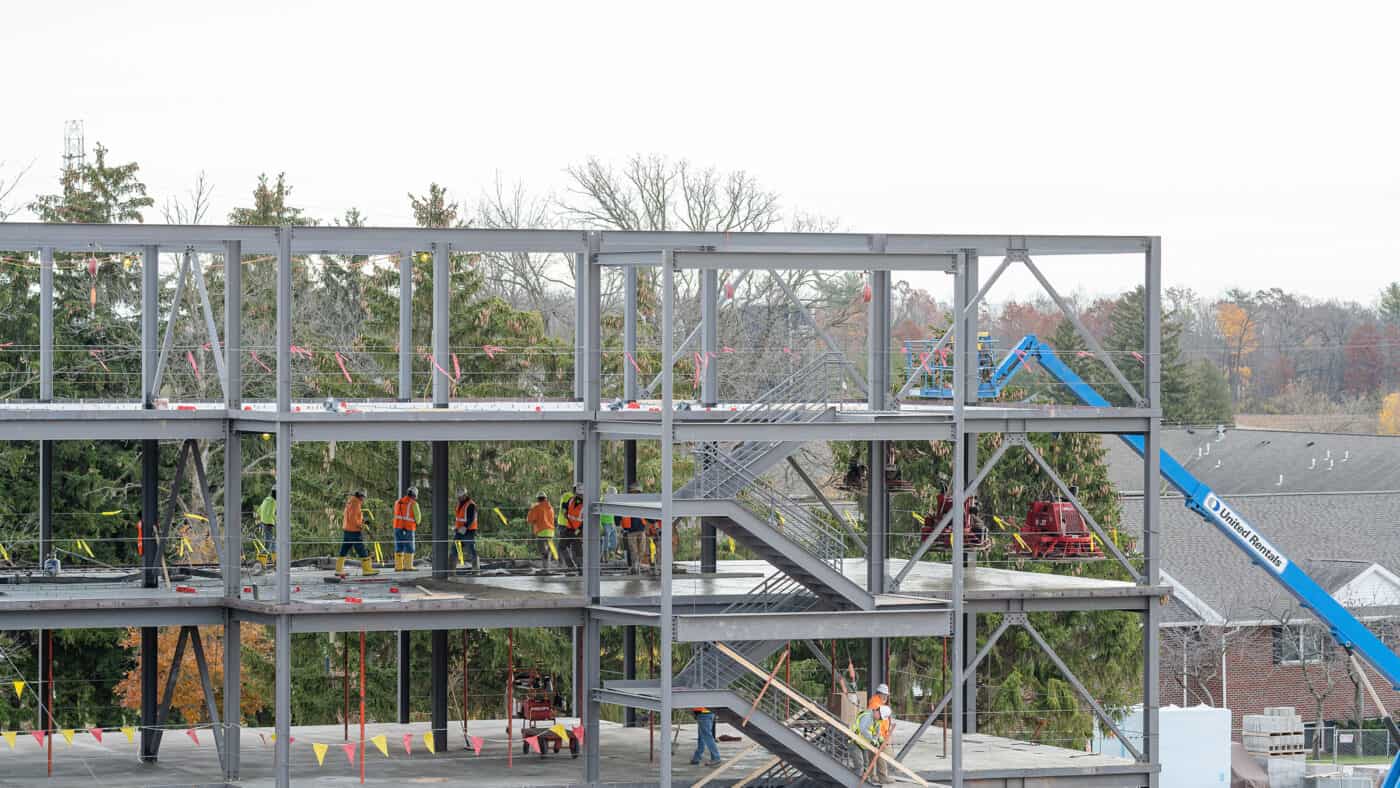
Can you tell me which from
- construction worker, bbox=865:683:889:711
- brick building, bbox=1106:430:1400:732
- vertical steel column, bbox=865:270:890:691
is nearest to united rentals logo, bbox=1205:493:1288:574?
vertical steel column, bbox=865:270:890:691

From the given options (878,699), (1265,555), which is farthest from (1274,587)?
(878,699)

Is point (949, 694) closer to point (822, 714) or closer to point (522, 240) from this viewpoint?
point (822, 714)

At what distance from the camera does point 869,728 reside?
35.3 metres

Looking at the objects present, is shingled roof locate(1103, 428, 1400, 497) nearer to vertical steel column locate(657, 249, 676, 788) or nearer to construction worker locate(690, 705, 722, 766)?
construction worker locate(690, 705, 722, 766)

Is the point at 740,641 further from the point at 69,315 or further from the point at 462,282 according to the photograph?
the point at 69,315

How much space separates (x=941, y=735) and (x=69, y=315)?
3025 centimetres

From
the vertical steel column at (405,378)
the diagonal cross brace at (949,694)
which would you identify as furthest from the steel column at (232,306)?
the diagonal cross brace at (949,694)

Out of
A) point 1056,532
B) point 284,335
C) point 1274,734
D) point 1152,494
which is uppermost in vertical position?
point 284,335

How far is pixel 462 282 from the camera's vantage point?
59.5 m

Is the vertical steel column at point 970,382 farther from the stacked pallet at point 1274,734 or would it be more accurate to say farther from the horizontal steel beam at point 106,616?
the stacked pallet at point 1274,734

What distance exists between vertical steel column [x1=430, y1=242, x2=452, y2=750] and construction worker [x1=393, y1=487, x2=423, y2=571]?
0.48m

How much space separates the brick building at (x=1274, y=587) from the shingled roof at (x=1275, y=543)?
0.05 m

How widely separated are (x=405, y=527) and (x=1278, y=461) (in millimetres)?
54914

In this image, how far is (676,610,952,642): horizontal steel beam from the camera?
34.3 metres
